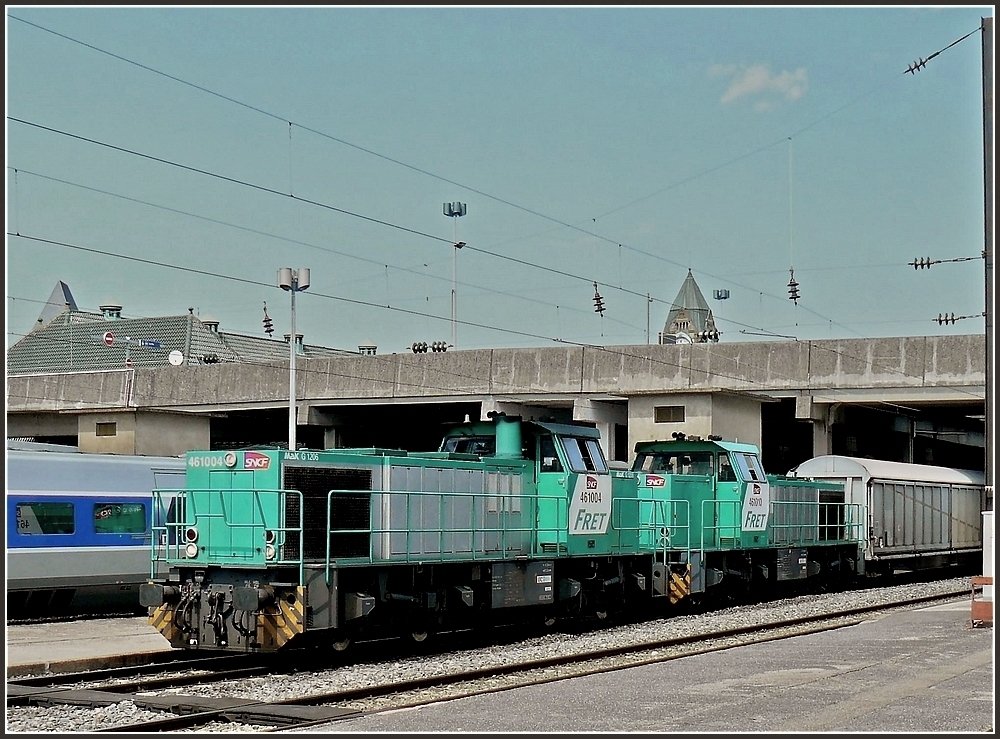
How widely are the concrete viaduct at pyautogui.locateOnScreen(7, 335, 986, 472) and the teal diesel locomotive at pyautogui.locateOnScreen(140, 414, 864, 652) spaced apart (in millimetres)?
8226

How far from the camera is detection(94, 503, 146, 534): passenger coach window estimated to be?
822 inches

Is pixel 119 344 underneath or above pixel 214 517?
above

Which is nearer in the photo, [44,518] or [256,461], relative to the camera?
[256,461]

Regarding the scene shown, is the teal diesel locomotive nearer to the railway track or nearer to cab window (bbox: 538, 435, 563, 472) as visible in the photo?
cab window (bbox: 538, 435, 563, 472)

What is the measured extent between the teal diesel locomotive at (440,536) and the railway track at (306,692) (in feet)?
3.02

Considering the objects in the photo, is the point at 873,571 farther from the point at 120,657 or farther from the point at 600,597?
the point at 120,657

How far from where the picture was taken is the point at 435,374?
38.6 metres

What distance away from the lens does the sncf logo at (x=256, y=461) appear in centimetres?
1387

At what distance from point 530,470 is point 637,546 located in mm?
3028

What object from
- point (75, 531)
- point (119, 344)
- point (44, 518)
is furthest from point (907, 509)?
point (119, 344)

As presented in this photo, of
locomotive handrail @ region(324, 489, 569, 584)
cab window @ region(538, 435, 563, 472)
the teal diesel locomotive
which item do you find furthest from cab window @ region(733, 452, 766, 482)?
locomotive handrail @ region(324, 489, 569, 584)

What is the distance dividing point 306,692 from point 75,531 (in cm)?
991

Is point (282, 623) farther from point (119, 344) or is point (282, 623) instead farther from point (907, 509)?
point (119, 344)

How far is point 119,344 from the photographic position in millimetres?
58094
